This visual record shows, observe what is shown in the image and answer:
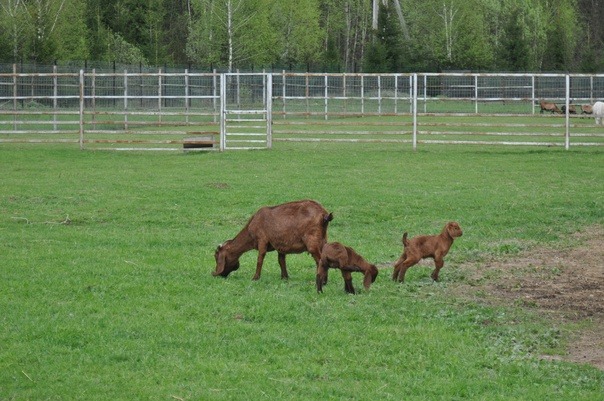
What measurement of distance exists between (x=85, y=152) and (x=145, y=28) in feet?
150

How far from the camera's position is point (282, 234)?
34.4ft

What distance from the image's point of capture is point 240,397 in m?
6.92

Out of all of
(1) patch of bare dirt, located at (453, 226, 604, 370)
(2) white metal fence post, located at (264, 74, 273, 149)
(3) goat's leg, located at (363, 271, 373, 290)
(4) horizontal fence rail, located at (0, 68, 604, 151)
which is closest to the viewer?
(1) patch of bare dirt, located at (453, 226, 604, 370)

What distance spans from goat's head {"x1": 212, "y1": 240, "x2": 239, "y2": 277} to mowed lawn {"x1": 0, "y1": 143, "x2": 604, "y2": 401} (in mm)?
134

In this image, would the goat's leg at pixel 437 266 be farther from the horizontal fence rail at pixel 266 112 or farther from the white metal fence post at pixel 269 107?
the white metal fence post at pixel 269 107

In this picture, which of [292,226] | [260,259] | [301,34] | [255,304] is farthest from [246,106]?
[255,304]

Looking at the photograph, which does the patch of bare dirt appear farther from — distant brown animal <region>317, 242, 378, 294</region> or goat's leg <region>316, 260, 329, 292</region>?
goat's leg <region>316, 260, 329, 292</region>

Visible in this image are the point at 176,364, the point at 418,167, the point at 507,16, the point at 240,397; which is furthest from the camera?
the point at 507,16

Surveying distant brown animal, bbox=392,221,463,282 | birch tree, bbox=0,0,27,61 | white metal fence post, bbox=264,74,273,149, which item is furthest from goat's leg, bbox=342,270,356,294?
birch tree, bbox=0,0,27,61

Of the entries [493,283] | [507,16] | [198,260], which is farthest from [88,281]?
[507,16]

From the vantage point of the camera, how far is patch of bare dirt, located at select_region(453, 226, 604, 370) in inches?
343

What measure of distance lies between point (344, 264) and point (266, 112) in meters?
20.0

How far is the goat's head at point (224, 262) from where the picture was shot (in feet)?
35.8

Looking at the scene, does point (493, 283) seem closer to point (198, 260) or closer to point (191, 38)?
point (198, 260)
